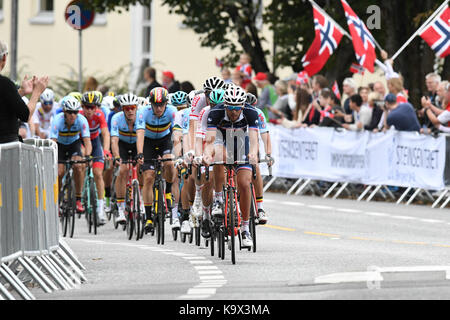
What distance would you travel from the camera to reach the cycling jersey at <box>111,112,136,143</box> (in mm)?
19250

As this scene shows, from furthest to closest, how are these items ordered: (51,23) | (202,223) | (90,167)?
(51,23) → (90,167) → (202,223)

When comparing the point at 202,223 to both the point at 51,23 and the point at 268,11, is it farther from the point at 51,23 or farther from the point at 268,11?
the point at 51,23

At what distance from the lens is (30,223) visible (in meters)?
11.7

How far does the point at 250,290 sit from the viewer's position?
11266mm

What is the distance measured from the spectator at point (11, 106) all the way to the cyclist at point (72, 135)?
23.3 ft

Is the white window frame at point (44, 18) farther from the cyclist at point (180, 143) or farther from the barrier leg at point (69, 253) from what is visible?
the barrier leg at point (69, 253)

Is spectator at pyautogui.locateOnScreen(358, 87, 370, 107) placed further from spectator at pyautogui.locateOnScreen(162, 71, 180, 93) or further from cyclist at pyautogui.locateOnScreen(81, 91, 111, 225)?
cyclist at pyautogui.locateOnScreen(81, 91, 111, 225)

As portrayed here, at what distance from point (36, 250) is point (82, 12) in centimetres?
1848

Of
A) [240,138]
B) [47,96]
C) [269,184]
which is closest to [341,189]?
[269,184]

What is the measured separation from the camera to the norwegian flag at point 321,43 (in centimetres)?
2803

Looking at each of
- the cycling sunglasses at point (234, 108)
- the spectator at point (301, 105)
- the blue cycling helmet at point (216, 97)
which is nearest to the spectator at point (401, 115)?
the spectator at point (301, 105)

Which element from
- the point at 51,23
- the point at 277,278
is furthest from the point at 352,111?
the point at 51,23

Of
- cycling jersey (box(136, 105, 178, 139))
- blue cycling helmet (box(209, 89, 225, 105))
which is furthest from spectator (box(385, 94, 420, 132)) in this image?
blue cycling helmet (box(209, 89, 225, 105))

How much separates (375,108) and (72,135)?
7311 mm
